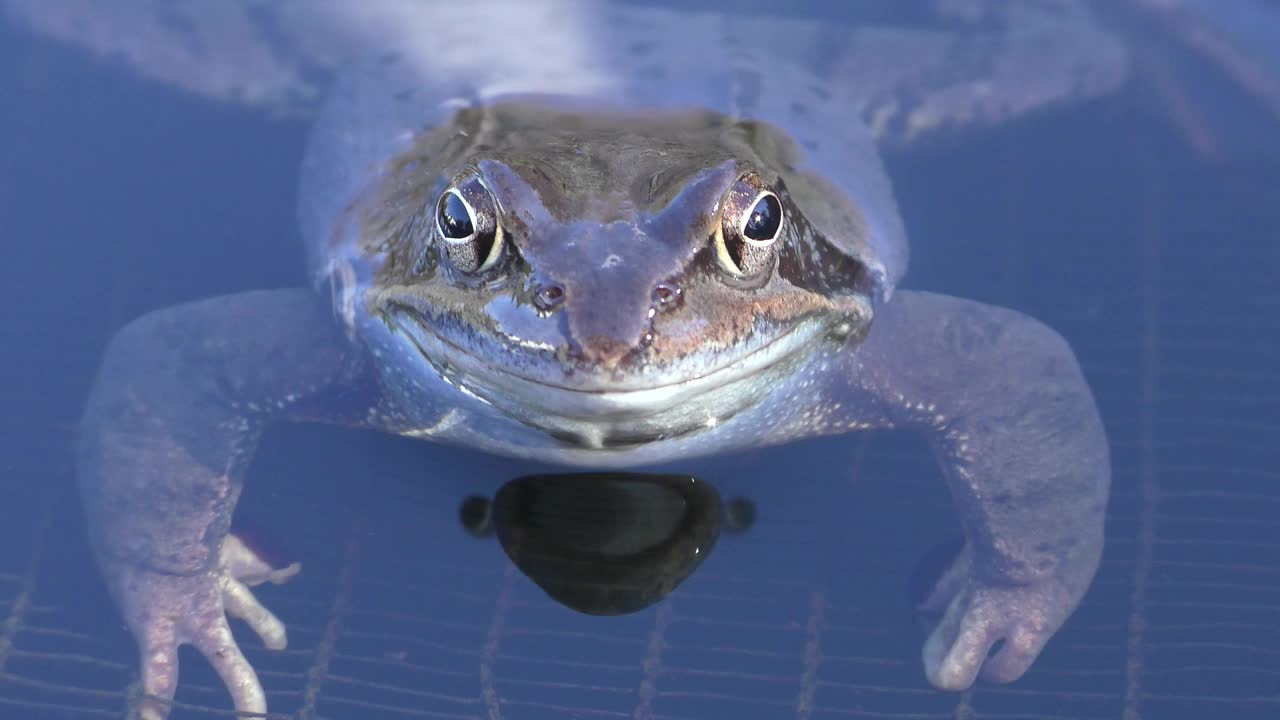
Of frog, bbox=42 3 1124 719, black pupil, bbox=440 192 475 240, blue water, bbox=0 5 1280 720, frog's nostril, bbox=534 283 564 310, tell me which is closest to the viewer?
frog's nostril, bbox=534 283 564 310

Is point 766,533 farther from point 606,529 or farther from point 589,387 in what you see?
point 589,387

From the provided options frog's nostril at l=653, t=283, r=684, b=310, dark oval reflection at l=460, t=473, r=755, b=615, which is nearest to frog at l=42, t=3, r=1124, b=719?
frog's nostril at l=653, t=283, r=684, b=310

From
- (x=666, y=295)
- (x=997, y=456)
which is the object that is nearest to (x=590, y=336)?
(x=666, y=295)

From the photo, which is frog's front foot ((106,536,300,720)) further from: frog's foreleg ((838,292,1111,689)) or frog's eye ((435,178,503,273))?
frog's foreleg ((838,292,1111,689))

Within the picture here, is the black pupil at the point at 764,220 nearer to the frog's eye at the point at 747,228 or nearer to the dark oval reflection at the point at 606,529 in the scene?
the frog's eye at the point at 747,228

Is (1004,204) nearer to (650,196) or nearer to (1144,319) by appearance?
(1144,319)
